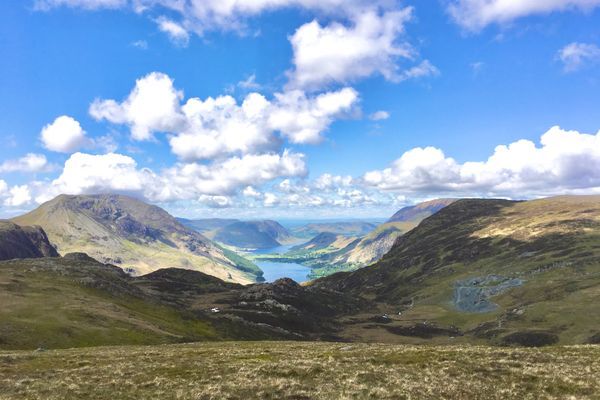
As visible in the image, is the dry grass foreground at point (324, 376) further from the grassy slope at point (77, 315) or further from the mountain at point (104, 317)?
the mountain at point (104, 317)

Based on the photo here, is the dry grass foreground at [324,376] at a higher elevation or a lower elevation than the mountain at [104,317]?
higher

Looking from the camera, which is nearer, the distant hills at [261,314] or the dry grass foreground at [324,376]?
the dry grass foreground at [324,376]

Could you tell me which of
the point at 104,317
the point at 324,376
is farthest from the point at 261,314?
the point at 324,376

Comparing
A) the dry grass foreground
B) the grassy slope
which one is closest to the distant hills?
the grassy slope

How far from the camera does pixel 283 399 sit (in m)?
26.8

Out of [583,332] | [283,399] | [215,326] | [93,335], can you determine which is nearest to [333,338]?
[215,326]

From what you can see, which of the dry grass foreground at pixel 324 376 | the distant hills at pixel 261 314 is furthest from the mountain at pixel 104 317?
the dry grass foreground at pixel 324 376

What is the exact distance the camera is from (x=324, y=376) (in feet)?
106

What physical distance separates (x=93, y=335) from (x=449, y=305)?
168997mm

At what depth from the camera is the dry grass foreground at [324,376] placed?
27.5 meters

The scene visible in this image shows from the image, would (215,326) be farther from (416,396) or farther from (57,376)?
(416,396)

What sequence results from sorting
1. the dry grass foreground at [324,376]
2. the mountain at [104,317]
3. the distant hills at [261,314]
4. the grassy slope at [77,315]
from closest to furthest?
the dry grass foreground at [324,376]
the grassy slope at [77,315]
the mountain at [104,317]
the distant hills at [261,314]

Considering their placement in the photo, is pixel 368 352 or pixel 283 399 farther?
pixel 368 352

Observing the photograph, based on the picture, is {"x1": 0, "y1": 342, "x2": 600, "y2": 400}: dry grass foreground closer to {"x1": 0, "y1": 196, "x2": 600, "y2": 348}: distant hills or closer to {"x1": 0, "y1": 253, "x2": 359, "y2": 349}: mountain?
{"x1": 0, "y1": 253, "x2": 359, "y2": 349}: mountain
